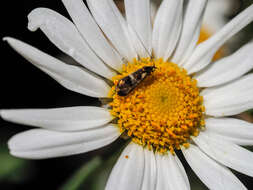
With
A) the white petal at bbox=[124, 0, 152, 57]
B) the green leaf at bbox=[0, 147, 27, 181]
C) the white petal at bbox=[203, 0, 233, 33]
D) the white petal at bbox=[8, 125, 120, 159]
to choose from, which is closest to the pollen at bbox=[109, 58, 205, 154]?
the white petal at bbox=[124, 0, 152, 57]

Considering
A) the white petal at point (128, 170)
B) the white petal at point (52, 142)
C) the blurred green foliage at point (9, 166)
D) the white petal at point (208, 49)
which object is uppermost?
the white petal at point (208, 49)

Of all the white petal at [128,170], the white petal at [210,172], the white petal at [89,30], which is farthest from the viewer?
the white petal at [210,172]

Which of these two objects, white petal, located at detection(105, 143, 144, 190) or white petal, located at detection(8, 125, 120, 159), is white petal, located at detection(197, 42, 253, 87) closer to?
white petal, located at detection(105, 143, 144, 190)

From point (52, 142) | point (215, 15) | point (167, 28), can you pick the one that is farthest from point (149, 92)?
point (215, 15)

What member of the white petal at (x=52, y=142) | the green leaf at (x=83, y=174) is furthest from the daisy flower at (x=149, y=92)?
the green leaf at (x=83, y=174)

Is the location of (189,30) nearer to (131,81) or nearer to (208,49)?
(208,49)

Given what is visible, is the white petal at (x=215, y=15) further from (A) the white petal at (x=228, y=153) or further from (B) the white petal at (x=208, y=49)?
(A) the white petal at (x=228, y=153)

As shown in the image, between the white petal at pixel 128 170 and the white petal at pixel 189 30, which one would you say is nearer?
the white petal at pixel 128 170
